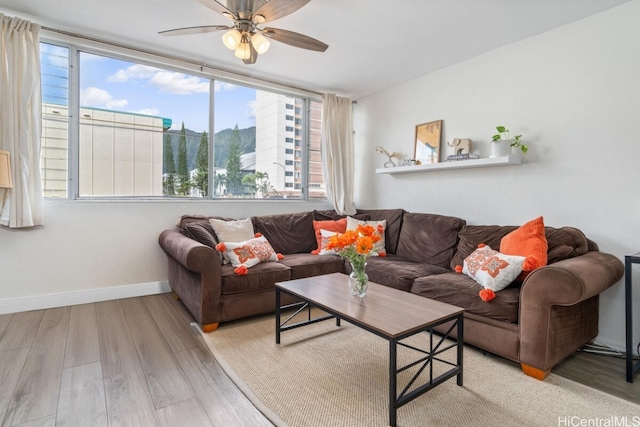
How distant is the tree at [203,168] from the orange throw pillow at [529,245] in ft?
10.2

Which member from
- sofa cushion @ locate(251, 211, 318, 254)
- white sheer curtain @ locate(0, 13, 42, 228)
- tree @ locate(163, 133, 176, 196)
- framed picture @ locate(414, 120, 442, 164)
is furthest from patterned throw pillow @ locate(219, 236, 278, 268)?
framed picture @ locate(414, 120, 442, 164)

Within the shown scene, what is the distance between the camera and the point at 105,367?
6.56ft

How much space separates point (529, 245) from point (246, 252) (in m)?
2.24

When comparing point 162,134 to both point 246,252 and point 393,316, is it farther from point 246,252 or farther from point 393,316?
point 393,316

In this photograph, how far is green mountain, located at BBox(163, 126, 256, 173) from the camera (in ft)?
12.1

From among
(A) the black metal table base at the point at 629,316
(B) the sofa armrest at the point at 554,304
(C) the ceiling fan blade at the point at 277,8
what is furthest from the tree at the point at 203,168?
(A) the black metal table base at the point at 629,316

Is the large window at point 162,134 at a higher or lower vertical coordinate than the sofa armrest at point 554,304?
higher

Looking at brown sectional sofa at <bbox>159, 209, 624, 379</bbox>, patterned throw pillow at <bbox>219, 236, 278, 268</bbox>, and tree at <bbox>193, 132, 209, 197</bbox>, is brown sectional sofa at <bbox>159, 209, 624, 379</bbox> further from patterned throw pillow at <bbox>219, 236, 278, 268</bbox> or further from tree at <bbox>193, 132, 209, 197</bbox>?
tree at <bbox>193, 132, 209, 197</bbox>

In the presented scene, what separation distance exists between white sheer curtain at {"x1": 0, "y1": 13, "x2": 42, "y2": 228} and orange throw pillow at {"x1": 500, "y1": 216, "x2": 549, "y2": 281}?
12.8 ft

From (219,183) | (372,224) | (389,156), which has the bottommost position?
(372,224)

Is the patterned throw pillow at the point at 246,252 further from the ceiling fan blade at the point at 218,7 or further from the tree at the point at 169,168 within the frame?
the ceiling fan blade at the point at 218,7

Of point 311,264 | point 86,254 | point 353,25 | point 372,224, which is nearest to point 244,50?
point 353,25

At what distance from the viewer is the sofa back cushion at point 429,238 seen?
125 inches

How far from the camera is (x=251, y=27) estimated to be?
2.30 m
